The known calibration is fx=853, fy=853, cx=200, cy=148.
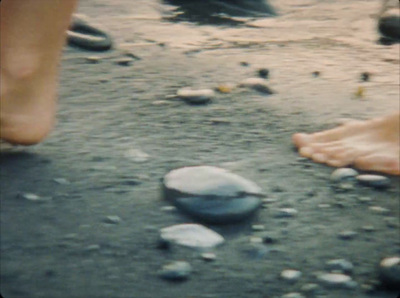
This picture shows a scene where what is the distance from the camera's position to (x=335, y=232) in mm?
2125

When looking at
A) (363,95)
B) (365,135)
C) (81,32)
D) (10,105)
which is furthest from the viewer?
(81,32)

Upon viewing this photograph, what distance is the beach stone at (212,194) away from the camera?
216 centimetres

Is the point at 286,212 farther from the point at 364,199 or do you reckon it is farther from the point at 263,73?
the point at 263,73

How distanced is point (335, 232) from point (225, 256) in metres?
0.32

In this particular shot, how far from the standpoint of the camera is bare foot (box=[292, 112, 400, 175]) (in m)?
2.54

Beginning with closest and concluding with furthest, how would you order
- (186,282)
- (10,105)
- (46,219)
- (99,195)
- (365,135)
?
(186,282), (46,219), (99,195), (10,105), (365,135)

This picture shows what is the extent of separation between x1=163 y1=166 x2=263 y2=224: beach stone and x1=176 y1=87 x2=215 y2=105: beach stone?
76cm

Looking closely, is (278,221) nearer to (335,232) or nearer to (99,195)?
(335,232)

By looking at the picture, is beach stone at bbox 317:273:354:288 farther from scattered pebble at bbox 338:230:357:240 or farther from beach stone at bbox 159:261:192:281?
beach stone at bbox 159:261:192:281

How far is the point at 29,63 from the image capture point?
7.86 feet

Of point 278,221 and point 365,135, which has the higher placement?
point 365,135

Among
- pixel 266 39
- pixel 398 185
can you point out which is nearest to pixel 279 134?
pixel 398 185

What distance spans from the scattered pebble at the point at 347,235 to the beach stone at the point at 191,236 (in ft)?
0.98

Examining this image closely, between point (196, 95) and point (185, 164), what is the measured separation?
680 mm
